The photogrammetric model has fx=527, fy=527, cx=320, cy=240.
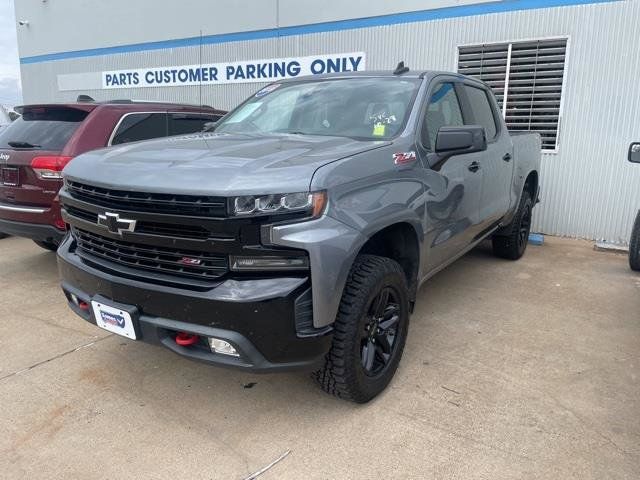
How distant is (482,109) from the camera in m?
4.84

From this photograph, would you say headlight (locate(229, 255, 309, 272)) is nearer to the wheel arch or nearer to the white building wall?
the wheel arch

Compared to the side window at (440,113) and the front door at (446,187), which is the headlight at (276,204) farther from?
the side window at (440,113)

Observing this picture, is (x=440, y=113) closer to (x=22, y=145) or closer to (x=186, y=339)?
(x=186, y=339)

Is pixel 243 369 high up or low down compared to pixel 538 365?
up

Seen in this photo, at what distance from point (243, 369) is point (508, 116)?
622cm

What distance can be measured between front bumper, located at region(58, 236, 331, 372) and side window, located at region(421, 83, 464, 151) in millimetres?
1629

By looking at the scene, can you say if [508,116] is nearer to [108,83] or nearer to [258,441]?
[258,441]

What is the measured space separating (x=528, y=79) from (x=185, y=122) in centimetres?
457

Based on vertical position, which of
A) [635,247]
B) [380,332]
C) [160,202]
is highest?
[160,202]

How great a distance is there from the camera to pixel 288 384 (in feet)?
10.6

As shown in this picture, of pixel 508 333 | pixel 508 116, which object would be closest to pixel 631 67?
pixel 508 116

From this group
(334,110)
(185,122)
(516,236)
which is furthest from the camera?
(185,122)

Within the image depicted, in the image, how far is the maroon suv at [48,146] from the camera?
185 inches

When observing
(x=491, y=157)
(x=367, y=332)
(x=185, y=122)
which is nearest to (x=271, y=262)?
(x=367, y=332)
